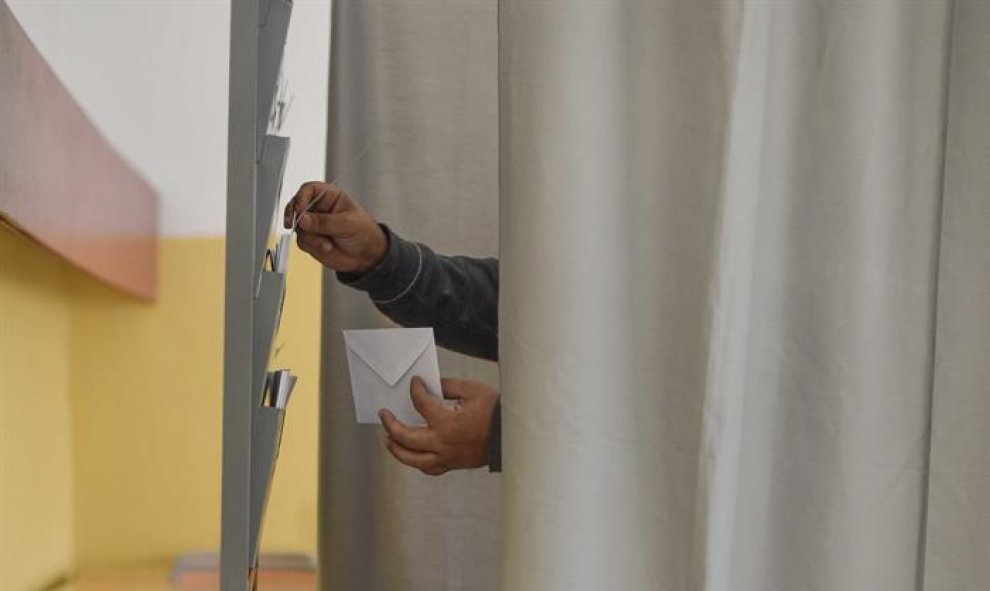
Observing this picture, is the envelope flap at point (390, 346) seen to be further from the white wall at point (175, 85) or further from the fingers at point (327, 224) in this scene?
the white wall at point (175, 85)

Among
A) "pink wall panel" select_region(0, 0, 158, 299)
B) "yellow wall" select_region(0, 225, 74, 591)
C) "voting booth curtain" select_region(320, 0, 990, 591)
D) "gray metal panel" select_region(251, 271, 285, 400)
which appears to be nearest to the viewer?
"voting booth curtain" select_region(320, 0, 990, 591)

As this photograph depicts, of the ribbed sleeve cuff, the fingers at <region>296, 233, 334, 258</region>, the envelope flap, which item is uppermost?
the fingers at <region>296, 233, 334, 258</region>

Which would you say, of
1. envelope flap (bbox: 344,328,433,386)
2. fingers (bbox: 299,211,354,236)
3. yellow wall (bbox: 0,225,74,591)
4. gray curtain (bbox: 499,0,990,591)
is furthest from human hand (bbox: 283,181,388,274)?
gray curtain (bbox: 499,0,990,591)

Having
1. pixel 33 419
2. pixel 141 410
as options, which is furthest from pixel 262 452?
pixel 141 410

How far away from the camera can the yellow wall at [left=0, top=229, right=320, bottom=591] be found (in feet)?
3.53

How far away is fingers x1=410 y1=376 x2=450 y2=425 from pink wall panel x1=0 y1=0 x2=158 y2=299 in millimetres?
358

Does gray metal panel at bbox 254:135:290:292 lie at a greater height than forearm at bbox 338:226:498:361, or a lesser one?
greater

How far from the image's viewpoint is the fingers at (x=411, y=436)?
943 mm

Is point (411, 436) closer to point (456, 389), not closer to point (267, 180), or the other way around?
point (456, 389)

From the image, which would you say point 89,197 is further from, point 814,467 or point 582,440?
point 814,467

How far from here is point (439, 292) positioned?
115 cm

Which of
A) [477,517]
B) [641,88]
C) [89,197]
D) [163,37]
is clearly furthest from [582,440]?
[163,37]

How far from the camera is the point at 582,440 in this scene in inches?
25.0

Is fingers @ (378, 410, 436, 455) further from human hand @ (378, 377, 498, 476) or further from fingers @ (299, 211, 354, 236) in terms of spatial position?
fingers @ (299, 211, 354, 236)
